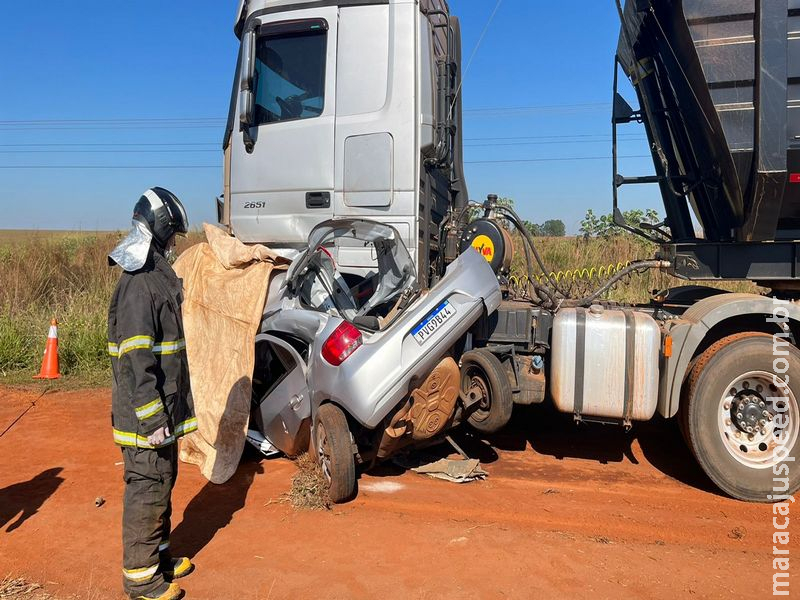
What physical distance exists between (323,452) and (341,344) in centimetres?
79

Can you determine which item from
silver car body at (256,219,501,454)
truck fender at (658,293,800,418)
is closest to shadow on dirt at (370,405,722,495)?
truck fender at (658,293,800,418)

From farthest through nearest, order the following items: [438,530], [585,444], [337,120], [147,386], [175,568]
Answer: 1. [585,444]
2. [337,120]
3. [438,530]
4. [175,568]
5. [147,386]

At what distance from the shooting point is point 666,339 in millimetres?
4305

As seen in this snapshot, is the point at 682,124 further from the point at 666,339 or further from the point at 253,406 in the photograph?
the point at 253,406

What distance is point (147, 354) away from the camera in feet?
9.93

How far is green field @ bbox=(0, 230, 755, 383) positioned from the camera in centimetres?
812

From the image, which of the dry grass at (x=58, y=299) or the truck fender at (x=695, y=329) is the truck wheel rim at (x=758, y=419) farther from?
the dry grass at (x=58, y=299)

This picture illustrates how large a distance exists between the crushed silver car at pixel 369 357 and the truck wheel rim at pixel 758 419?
5.02 feet

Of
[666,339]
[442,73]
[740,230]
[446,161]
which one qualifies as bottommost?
[666,339]

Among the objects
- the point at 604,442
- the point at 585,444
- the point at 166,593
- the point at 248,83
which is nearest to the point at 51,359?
the point at 248,83

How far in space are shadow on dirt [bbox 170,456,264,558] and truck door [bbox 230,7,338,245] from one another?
6.44ft

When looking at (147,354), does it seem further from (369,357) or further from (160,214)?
(369,357)

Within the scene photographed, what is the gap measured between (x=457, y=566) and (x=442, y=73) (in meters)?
4.14

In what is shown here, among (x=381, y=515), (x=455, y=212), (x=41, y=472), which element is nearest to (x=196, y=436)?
(x=41, y=472)
